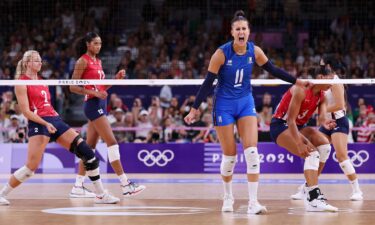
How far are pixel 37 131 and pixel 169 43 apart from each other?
1153cm

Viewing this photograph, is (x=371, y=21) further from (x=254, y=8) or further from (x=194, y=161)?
(x=194, y=161)

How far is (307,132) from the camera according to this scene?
10836 millimetres

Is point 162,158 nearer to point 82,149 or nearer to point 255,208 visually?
point 82,149

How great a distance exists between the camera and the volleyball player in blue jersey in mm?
9555

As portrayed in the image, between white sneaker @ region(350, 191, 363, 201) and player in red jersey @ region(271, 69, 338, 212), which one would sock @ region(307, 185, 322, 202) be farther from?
white sneaker @ region(350, 191, 363, 201)

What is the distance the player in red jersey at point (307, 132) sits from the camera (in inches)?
390

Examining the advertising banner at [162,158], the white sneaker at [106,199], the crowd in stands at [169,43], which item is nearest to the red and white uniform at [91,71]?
the white sneaker at [106,199]

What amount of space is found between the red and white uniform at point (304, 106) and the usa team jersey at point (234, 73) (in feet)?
3.75

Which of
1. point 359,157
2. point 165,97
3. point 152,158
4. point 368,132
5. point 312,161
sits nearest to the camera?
point 312,161

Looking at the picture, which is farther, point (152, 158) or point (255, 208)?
point (152, 158)

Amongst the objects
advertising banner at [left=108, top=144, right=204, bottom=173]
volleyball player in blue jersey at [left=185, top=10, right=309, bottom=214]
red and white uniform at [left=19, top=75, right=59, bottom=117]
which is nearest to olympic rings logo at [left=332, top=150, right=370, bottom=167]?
advertising banner at [left=108, top=144, right=204, bottom=173]

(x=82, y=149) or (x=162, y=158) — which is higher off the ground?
(x=82, y=149)

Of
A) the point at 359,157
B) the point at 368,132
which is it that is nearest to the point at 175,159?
the point at 359,157

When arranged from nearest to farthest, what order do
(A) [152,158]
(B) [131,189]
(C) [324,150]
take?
(C) [324,150]
(B) [131,189]
(A) [152,158]
